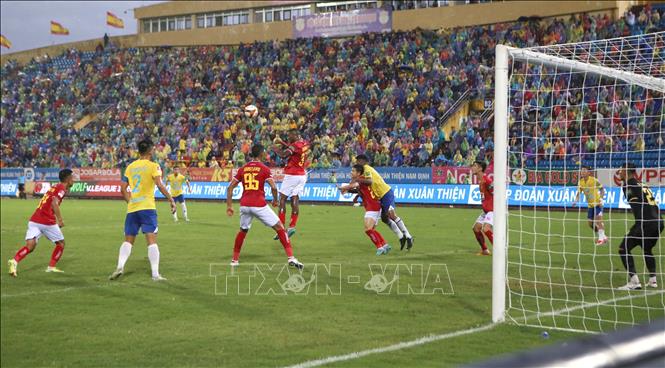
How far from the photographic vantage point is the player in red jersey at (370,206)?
1560cm

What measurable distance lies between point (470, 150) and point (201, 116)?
20312mm

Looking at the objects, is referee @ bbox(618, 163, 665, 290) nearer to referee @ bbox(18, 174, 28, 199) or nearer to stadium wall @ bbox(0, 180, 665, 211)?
stadium wall @ bbox(0, 180, 665, 211)

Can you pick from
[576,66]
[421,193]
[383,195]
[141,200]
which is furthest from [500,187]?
[421,193]

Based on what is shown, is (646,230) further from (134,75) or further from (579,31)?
(134,75)

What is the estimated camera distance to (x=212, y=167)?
135ft

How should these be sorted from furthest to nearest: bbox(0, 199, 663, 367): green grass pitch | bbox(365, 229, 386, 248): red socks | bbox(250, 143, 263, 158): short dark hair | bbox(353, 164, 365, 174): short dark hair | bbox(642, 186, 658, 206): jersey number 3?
bbox(353, 164, 365, 174): short dark hair < bbox(365, 229, 386, 248): red socks < bbox(250, 143, 263, 158): short dark hair < bbox(642, 186, 658, 206): jersey number 3 < bbox(0, 199, 663, 367): green grass pitch

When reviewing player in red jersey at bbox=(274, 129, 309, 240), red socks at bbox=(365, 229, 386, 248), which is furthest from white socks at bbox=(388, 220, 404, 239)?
player in red jersey at bbox=(274, 129, 309, 240)

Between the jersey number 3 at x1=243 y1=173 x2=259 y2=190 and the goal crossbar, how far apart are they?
17.5 feet

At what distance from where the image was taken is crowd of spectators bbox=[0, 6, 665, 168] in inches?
1344

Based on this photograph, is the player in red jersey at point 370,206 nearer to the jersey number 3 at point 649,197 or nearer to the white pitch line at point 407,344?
the jersey number 3 at point 649,197

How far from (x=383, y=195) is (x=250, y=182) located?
12.9 feet

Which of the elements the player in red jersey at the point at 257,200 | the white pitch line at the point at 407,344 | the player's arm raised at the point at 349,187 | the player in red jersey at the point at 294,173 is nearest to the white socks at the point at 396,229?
the player's arm raised at the point at 349,187

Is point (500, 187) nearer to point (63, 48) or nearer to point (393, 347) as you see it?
point (393, 347)

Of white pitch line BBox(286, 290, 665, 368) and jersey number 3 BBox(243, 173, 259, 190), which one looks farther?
jersey number 3 BBox(243, 173, 259, 190)
